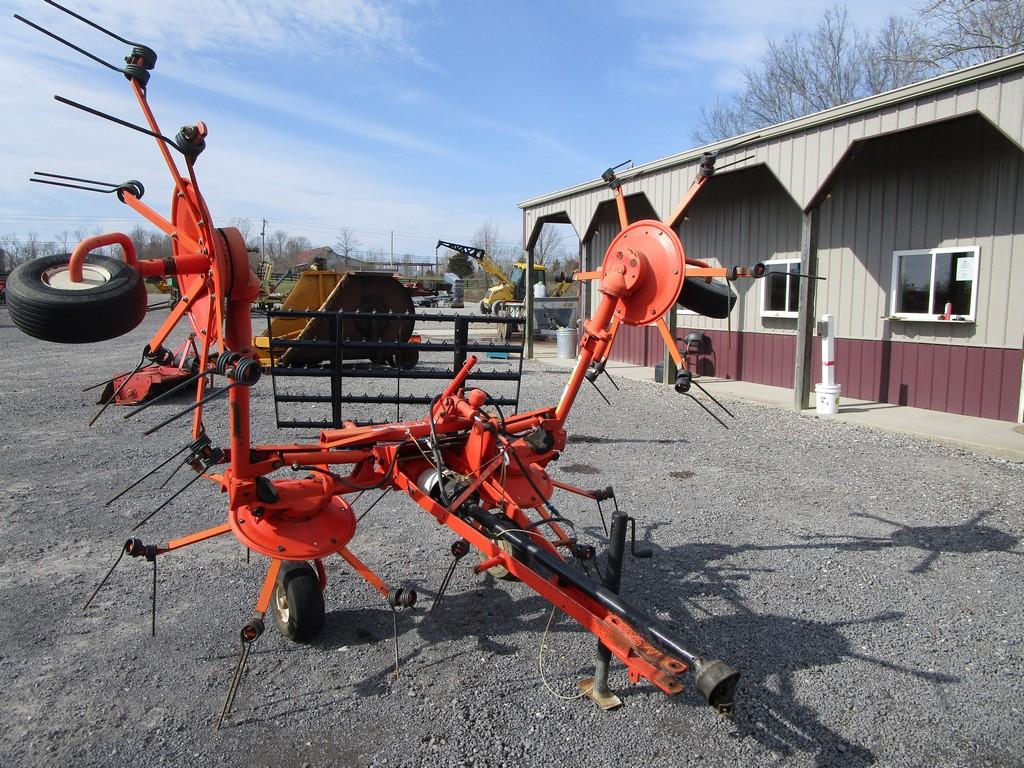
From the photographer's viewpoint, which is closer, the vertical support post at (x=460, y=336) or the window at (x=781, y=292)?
the vertical support post at (x=460, y=336)

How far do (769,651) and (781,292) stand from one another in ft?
30.6

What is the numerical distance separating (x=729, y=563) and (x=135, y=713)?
347cm

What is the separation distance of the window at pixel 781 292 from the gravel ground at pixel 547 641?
536cm

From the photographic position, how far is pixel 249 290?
302 cm

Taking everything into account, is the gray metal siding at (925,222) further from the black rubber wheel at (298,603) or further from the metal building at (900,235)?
the black rubber wheel at (298,603)

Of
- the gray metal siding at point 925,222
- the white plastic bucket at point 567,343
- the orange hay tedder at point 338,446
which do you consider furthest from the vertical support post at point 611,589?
the white plastic bucket at point 567,343

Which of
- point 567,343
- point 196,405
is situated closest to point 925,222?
point 567,343

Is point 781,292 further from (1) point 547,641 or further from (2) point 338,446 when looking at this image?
(2) point 338,446

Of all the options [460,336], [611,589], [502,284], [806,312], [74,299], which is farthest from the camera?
[502,284]

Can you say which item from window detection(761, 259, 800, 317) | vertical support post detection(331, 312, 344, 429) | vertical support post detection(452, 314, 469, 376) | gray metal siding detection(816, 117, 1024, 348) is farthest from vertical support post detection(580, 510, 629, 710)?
window detection(761, 259, 800, 317)

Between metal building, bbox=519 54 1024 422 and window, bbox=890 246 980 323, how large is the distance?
16 millimetres

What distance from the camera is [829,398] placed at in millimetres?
9328

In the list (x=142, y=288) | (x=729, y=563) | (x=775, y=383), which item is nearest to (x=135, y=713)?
(x=142, y=288)

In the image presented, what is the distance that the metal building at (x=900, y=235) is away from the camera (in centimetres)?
819
